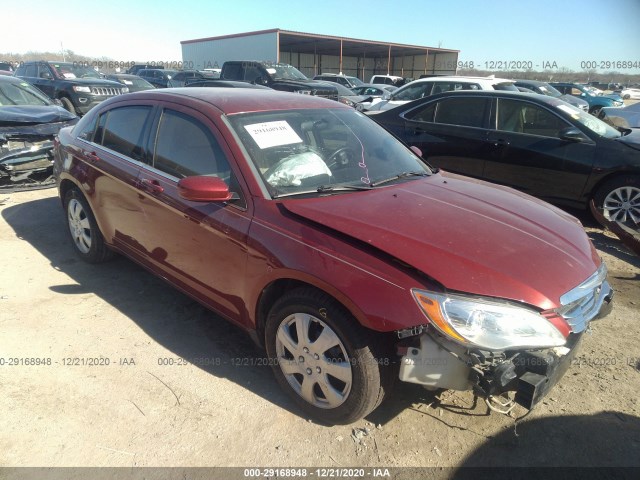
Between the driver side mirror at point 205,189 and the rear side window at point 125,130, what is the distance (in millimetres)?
1057

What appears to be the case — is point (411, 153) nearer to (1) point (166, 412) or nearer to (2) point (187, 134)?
(2) point (187, 134)

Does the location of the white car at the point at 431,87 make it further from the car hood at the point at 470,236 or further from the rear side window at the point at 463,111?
the car hood at the point at 470,236

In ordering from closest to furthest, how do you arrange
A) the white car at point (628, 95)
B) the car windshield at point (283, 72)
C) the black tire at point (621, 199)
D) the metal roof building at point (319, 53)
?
the black tire at point (621, 199), the car windshield at point (283, 72), the metal roof building at point (319, 53), the white car at point (628, 95)

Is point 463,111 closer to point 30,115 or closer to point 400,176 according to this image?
point 400,176

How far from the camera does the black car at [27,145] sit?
5.86 meters

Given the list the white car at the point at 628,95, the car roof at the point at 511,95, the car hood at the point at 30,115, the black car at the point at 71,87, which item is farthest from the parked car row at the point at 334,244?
the white car at the point at 628,95

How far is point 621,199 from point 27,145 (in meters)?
7.43

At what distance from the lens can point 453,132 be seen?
6254mm

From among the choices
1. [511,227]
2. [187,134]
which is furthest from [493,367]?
[187,134]

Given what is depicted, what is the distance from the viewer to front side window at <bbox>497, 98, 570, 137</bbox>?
5.69 meters

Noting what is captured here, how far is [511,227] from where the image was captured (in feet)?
8.16

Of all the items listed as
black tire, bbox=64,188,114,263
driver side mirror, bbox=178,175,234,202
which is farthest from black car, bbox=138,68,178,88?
driver side mirror, bbox=178,175,234,202

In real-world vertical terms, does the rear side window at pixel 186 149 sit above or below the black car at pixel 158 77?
above

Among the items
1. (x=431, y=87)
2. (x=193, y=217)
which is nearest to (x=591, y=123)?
(x=193, y=217)
